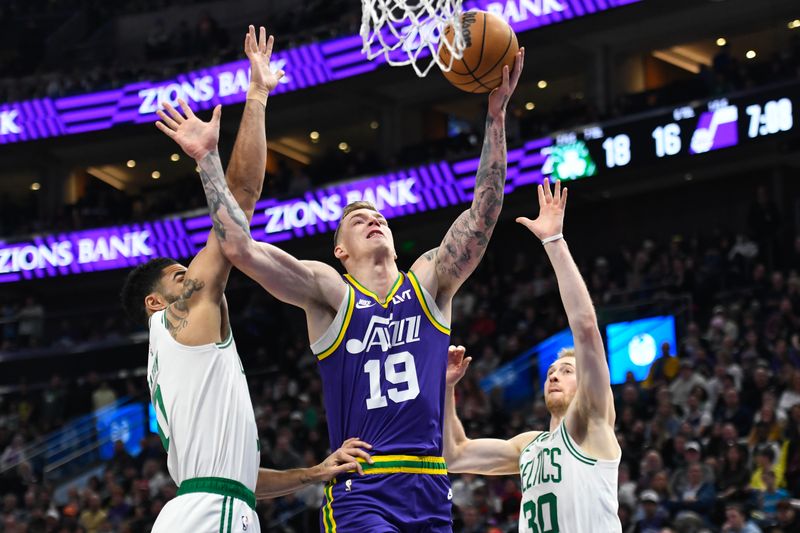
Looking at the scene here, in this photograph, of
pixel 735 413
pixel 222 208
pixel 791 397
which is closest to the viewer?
pixel 222 208

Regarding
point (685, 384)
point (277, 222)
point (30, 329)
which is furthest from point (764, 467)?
point (30, 329)

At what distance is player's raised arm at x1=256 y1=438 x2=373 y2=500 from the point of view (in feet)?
17.0

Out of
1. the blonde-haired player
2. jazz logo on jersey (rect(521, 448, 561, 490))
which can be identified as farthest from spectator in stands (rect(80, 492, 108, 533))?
the blonde-haired player

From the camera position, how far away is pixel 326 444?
55.3 feet

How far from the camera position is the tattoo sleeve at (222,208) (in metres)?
5.11

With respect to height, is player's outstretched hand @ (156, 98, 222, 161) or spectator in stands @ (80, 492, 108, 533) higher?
player's outstretched hand @ (156, 98, 222, 161)

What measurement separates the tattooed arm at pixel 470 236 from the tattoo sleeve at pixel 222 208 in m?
0.95

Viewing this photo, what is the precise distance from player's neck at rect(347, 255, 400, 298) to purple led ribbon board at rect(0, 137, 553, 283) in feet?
56.9

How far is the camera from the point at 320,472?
17.2ft

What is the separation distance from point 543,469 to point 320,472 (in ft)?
4.66

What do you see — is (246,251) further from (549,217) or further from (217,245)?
(549,217)

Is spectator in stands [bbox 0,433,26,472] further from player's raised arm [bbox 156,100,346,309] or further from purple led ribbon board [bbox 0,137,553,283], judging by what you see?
player's raised arm [bbox 156,100,346,309]

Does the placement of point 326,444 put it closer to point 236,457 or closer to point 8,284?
point 236,457

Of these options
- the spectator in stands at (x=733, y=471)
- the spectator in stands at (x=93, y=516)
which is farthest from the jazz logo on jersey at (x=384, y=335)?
the spectator in stands at (x=93, y=516)
